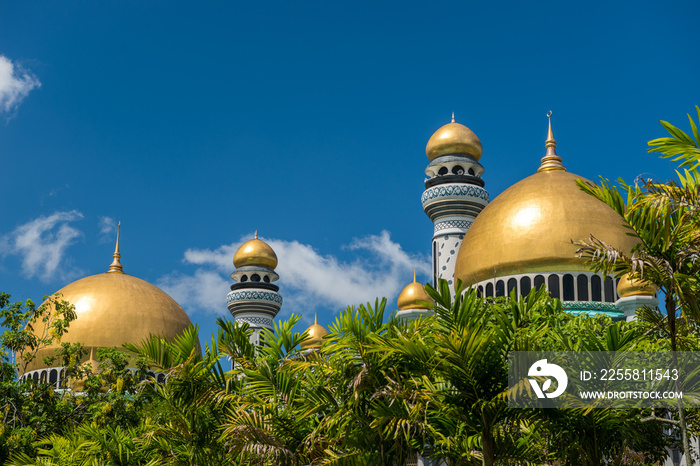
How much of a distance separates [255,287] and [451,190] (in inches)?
555

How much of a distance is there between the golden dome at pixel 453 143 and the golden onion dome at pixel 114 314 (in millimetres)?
12716

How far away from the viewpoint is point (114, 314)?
34750mm

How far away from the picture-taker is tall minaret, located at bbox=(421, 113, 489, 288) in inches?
1393

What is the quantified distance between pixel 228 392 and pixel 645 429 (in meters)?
4.84

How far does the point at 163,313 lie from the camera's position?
36.0 metres

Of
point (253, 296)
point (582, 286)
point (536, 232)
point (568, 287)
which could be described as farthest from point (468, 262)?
point (253, 296)

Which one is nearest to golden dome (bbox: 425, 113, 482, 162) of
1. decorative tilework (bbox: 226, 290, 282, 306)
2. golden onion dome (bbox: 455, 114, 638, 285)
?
golden onion dome (bbox: 455, 114, 638, 285)

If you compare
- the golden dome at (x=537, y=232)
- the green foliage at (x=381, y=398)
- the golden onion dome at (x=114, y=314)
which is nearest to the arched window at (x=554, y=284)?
the golden dome at (x=537, y=232)

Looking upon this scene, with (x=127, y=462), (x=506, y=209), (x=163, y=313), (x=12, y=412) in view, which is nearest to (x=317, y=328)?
(x=163, y=313)

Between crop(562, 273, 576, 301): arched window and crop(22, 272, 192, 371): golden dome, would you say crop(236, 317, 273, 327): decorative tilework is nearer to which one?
crop(22, 272, 192, 371): golden dome

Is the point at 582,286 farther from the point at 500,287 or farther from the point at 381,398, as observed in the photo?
the point at 381,398

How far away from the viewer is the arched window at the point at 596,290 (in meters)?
28.3

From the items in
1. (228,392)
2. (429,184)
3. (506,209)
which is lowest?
(228,392)

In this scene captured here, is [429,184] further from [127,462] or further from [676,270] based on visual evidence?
[676,270]
